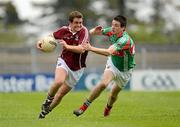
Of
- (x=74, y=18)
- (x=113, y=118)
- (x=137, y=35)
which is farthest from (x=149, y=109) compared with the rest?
(x=137, y=35)

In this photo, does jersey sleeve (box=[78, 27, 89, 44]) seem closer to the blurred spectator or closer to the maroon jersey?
the maroon jersey

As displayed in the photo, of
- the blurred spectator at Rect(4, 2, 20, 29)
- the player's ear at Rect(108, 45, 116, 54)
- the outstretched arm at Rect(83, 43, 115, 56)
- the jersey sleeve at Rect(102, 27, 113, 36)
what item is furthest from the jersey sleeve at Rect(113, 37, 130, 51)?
the blurred spectator at Rect(4, 2, 20, 29)

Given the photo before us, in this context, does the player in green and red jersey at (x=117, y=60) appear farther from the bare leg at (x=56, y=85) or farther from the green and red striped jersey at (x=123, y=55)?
the bare leg at (x=56, y=85)

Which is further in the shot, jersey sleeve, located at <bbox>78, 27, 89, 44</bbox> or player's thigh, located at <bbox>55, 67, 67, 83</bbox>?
jersey sleeve, located at <bbox>78, 27, 89, 44</bbox>

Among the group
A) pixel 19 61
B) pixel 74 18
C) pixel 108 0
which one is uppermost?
pixel 74 18

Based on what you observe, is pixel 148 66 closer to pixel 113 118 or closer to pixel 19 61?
pixel 19 61

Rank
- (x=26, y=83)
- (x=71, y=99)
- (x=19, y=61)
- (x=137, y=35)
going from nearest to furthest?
(x=71, y=99), (x=26, y=83), (x=19, y=61), (x=137, y=35)

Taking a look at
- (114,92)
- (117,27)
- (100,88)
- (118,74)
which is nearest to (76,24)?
(117,27)

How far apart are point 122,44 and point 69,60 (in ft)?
4.28

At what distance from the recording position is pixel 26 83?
3744cm

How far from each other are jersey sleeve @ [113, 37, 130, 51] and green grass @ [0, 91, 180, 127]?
5.44 feet

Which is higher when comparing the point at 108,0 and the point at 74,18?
the point at 74,18

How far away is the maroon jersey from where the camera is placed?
16625 mm

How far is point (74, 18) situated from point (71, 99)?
10181 millimetres
